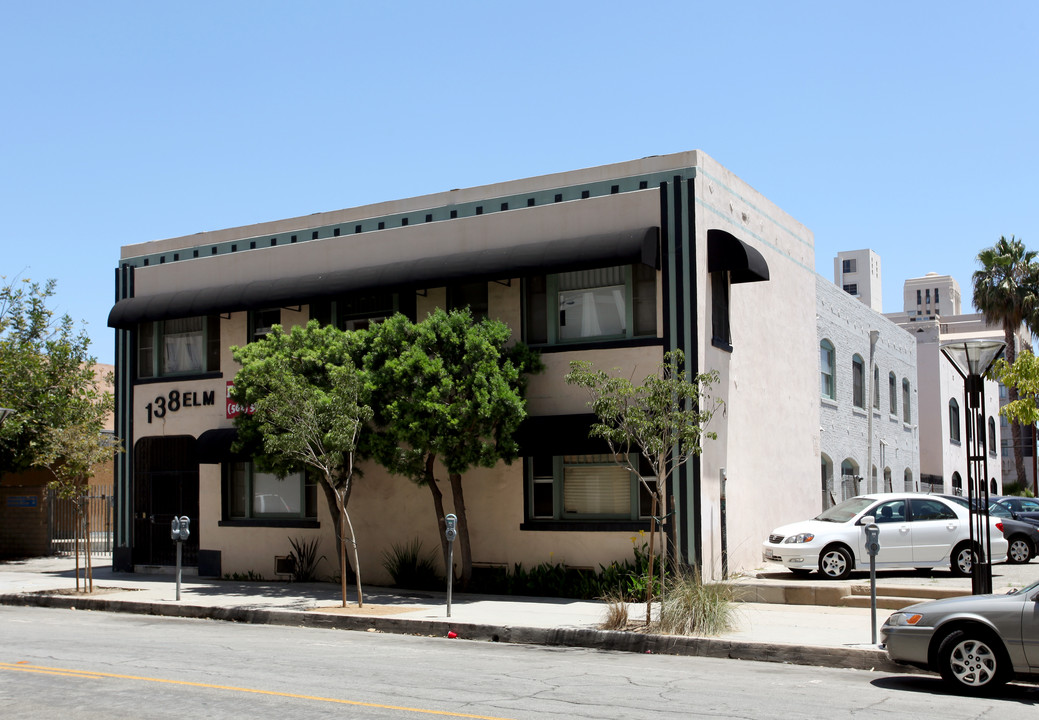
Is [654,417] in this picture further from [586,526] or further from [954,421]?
[954,421]

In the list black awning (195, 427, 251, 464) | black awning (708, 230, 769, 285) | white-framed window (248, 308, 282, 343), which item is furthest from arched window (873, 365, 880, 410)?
black awning (195, 427, 251, 464)

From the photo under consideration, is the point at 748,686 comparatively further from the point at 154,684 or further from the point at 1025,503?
the point at 1025,503

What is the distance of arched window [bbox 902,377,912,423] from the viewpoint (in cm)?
3153

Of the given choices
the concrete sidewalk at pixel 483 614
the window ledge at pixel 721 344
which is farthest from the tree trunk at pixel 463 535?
the window ledge at pixel 721 344

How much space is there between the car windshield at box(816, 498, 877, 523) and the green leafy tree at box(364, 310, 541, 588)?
568cm

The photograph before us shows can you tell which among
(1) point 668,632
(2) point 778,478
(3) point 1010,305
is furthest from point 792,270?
(3) point 1010,305

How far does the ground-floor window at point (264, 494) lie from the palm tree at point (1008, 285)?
34.2 metres

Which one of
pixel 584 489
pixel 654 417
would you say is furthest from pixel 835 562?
pixel 654 417

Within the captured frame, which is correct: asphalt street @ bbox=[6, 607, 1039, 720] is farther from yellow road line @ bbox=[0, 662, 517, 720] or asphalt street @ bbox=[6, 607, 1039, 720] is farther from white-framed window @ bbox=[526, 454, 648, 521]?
white-framed window @ bbox=[526, 454, 648, 521]

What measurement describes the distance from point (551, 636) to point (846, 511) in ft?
22.9

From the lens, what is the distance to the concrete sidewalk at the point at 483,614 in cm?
1218

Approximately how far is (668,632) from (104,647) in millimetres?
6860

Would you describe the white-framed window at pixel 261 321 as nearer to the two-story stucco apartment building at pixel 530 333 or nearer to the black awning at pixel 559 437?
the two-story stucco apartment building at pixel 530 333

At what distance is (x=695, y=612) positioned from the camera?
42.4 feet
